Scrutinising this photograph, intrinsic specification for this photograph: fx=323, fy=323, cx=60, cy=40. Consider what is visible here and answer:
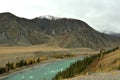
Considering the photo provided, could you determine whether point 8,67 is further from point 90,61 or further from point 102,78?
point 102,78

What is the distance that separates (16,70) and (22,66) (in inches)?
710

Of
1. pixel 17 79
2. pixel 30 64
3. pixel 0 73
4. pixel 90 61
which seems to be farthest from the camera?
pixel 30 64

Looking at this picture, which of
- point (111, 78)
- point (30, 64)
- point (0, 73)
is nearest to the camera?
point (111, 78)

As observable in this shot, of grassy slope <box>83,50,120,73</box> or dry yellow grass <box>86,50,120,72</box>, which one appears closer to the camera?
dry yellow grass <box>86,50,120,72</box>

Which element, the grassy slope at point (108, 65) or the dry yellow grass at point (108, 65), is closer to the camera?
the dry yellow grass at point (108, 65)

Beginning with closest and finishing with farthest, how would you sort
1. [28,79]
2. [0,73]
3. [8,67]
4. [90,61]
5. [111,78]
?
1. [111,78]
2. [90,61]
3. [28,79]
4. [0,73]
5. [8,67]

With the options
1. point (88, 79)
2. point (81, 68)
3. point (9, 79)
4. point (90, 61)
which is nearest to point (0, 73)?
point (9, 79)

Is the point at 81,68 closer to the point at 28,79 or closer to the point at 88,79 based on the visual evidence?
the point at 28,79

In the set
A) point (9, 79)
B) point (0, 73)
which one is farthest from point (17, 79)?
point (0, 73)

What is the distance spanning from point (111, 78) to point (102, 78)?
107cm

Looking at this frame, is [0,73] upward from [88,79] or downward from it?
downward

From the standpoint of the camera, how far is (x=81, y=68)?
94000mm

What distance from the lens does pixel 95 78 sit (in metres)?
37.2

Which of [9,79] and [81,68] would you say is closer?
[81,68]
